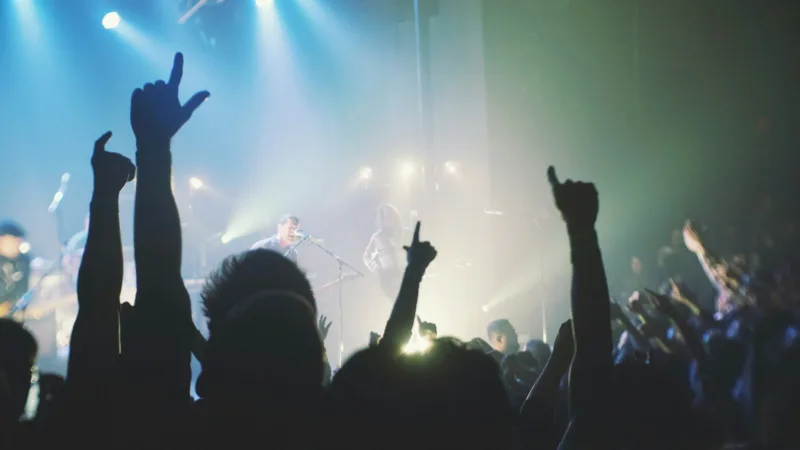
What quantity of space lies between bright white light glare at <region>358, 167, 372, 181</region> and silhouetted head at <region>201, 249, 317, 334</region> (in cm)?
1204

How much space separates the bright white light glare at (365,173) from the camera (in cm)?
1363

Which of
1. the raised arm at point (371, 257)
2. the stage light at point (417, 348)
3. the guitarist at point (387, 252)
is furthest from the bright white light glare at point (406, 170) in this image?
the stage light at point (417, 348)

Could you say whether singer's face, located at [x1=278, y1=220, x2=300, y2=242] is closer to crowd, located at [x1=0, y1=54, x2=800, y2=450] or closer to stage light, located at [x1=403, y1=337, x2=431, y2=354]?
stage light, located at [x1=403, y1=337, x2=431, y2=354]

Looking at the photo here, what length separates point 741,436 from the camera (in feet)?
6.77

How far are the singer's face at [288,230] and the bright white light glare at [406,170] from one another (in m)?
4.44

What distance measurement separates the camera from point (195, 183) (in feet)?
44.2

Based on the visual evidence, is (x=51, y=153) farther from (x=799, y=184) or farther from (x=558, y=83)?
(x=799, y=184)

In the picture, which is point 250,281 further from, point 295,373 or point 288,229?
point 288,229

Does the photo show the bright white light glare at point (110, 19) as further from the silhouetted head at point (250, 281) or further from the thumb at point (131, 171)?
the silhouetted head at point (250, 281)

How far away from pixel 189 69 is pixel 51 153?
3.25 meters

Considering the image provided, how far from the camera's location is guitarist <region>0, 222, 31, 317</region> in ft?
25.7

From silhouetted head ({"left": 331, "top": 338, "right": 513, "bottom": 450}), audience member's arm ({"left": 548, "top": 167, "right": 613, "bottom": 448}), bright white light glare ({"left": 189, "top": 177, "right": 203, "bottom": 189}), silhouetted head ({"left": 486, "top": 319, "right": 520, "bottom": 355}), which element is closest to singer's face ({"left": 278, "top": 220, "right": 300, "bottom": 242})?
silhouetted head ({"left": 486, "top": 319, "right": 520, "bottom": 355})

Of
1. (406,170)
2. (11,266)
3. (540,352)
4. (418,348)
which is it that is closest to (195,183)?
(406,170)

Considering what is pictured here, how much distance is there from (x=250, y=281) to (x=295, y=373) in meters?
0.43
